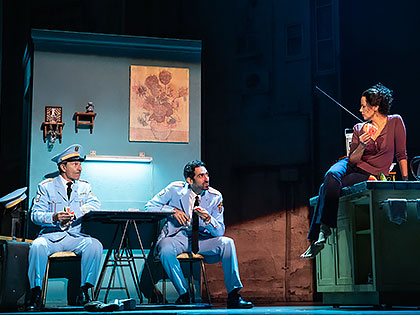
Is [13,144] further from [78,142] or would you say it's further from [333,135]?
[333,135]

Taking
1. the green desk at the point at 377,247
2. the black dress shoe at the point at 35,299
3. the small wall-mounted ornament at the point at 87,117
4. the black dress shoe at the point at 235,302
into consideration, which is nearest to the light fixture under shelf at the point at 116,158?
the small wall-mounted ornament at the point at 87,117

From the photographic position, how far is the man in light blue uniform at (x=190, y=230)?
6.18 meters

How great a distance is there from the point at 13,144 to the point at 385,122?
4.42m

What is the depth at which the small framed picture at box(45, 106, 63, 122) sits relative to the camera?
7.04 metres

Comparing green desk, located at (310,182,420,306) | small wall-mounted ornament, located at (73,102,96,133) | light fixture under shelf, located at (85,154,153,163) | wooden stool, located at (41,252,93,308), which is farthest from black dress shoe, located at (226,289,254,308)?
small wall-mounted ornament, located at (73,102,96,133)

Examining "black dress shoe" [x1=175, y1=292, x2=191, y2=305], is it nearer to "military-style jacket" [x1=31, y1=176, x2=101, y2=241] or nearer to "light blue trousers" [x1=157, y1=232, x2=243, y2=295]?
"light blue trousers" [x1=157, y1=232, x2=243, y2=295]

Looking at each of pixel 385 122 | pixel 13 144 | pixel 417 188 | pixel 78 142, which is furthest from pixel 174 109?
pixel 417 188

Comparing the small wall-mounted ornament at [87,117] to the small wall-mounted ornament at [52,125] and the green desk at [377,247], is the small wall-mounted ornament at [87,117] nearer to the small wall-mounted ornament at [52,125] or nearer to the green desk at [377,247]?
the small wall-mounted ornament at [52,125]

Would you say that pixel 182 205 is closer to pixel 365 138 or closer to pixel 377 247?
pixel 365 138

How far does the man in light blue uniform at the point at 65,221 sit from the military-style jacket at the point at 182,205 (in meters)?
0.62

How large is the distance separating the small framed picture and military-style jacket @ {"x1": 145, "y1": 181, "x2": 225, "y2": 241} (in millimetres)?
1314

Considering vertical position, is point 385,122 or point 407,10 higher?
point 407,10

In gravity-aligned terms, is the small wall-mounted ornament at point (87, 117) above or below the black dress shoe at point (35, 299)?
above

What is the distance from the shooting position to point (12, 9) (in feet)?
26.8
